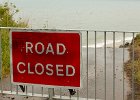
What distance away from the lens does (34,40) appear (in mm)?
5730

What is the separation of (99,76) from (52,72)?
385 centimetres

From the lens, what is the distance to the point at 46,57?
18.7 feet

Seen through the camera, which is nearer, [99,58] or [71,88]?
[71,88]

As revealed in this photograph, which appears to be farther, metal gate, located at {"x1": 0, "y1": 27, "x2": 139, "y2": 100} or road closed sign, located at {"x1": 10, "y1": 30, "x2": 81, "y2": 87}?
metal gate, located at {"x1": 0, "y1": 27, "x2": 139, "y2": 100}

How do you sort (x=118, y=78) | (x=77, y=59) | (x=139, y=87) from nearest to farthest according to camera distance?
1. (x=77, y=59)
2. (x=139, y=87)
3. (x=118, y=78)

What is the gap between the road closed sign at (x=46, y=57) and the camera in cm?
561

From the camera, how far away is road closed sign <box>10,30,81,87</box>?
18.4 feet

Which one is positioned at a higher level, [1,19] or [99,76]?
[1,19]

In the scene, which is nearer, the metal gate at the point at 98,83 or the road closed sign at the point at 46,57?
the road closed sign at the point at 46,57

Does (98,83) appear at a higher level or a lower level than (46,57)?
lower

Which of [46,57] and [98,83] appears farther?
[98,83]

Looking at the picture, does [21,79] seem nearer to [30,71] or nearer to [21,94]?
[30,71]

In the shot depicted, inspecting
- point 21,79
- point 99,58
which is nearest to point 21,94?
point 21,79

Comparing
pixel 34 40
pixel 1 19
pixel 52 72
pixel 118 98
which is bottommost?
pixel 118 98
